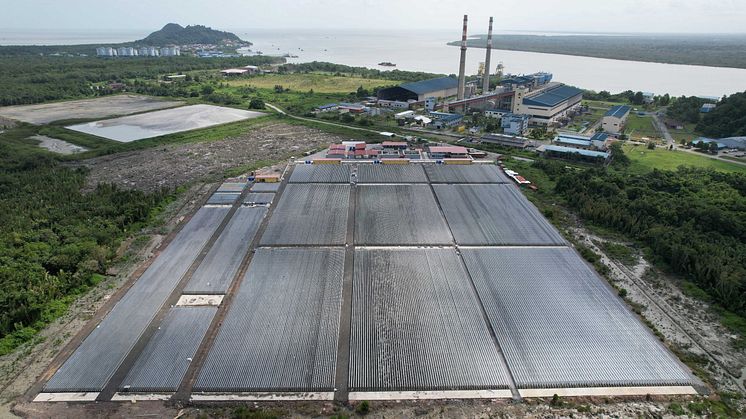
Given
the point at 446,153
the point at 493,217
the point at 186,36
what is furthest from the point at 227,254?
the point at 186,36

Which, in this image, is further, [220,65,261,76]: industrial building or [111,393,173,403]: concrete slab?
[220,65,261,76]: industrial building

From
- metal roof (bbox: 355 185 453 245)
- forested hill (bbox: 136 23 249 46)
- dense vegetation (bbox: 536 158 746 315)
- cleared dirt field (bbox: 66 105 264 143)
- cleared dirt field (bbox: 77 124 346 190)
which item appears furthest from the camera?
forested hill (bbox: 136 23 249 46)

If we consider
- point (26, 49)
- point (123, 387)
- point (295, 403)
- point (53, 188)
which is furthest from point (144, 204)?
point (26, 49)

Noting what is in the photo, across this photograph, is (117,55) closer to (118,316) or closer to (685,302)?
(118,316)

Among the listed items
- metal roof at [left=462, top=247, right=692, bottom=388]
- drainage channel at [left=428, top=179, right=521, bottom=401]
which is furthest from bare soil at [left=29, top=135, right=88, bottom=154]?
metal roof at [left=462, top=247, right=692, bottom=388]

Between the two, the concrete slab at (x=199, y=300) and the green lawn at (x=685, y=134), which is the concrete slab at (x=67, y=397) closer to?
the concrete slab at (x=199, y=300)

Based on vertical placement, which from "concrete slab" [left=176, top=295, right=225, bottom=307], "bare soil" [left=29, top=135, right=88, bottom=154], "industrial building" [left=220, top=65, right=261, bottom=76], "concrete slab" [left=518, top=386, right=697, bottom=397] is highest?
"industrial building" [left=220, top=65, right=261, bottom=76]

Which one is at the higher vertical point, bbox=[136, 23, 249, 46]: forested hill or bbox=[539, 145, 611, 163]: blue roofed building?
bbox=[136, 23, 249, 46]: forested hill

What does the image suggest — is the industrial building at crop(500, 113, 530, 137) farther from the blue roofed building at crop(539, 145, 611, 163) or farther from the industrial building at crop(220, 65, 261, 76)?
the industrial building at crop(220, 65, 261, 76)
